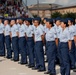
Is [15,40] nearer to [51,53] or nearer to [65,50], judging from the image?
[51,53]

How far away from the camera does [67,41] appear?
9.59 meters

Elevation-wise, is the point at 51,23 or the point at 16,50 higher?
the point at 51,23

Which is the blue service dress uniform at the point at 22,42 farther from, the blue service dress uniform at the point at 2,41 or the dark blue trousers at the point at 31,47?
the blue service dress uniform at the point at 2,41

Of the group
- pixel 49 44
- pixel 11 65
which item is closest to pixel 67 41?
pixel 49 44

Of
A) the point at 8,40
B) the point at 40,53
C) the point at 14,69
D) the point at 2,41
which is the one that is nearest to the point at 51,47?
the point at 40,53

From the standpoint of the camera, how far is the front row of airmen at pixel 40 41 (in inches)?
379

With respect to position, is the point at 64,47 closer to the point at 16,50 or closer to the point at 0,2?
the point at 16,50

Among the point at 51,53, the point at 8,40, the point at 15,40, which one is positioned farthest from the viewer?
the point at 8,40

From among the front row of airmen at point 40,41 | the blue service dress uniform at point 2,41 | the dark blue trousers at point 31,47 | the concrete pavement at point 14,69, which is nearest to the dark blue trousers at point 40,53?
the front row of airmen at point 40,41

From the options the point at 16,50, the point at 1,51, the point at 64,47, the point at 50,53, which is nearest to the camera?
the point at 64,47

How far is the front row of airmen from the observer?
9616 millimetres

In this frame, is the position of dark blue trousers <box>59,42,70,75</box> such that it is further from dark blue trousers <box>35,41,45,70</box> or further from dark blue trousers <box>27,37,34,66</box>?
dark blue trousers <box>27,37,34,66</box>

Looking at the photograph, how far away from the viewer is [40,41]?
11039 mm

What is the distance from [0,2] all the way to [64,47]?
27.0 meters
